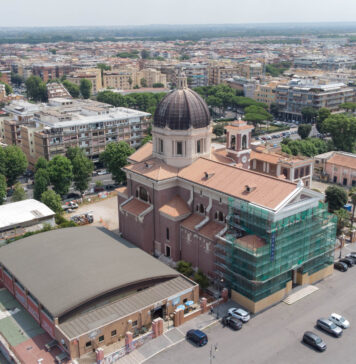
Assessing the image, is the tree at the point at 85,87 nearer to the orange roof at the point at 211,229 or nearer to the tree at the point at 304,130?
the tree at the point at 304,130

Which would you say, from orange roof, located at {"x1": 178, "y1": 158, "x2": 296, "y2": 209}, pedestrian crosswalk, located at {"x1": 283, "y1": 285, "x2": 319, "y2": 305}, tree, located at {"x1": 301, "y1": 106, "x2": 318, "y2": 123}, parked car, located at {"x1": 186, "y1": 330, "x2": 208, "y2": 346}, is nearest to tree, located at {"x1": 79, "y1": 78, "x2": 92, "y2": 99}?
tree, located at {"x1": 301, "y1": 106, "x2": 318, "y2": 123}

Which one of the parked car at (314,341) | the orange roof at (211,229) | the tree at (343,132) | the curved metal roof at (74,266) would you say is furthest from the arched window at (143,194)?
the tree at (343,132)

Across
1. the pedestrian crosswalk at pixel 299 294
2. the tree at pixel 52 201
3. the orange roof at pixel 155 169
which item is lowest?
the pedestrian crosswalk at pixel 299 294

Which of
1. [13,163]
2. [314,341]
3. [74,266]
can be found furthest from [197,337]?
[13,163]

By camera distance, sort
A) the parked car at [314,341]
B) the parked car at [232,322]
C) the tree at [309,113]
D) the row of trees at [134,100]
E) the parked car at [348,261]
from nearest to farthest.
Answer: the parked car at [314,341]
the parked car at [232,322]
the parked car at [348,261]
the tree at [309,113]
the row of trees at [134,100]

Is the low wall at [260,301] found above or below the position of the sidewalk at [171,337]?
above

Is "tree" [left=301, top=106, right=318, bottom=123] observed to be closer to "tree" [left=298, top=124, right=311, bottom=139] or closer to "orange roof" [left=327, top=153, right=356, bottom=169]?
"tree" [left=298, top=124, right=311, bottom=139]

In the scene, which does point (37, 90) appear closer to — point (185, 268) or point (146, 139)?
point (146, 139)

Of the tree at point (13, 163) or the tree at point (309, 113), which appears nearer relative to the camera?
the tree at point (13, 163)
